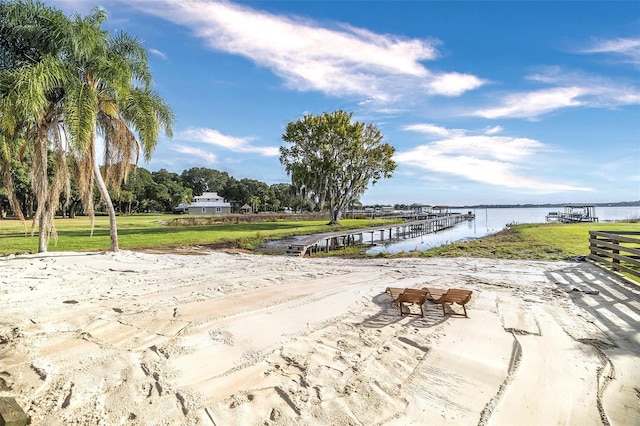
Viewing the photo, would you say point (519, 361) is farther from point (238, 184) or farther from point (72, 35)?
point (238, 184)

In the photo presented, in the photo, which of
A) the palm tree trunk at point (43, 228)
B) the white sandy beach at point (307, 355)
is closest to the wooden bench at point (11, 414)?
the white sandy beach at point (307, 355)

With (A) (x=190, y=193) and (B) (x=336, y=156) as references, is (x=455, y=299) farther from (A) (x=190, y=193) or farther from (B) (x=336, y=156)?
(A) (x=190, y=193)

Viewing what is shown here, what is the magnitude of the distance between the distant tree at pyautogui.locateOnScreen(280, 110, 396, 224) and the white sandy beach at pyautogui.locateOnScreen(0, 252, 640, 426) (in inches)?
1217

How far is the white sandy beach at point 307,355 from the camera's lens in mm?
3785

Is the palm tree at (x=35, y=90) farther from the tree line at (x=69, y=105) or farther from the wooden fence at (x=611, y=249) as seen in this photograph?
the wooden fence at (x=611, y=249)

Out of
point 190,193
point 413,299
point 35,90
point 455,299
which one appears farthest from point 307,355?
point 190,193

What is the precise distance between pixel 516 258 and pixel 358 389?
44.5 ft

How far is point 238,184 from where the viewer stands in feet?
315

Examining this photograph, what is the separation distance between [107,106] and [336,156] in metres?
28.0

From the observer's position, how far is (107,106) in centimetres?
1366

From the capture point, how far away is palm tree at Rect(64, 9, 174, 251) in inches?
476

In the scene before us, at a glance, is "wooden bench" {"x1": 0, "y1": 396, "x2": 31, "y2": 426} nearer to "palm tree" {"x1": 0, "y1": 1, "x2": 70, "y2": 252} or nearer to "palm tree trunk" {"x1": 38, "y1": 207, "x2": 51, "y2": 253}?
"palm tree" {"x1": 0, "y1": 1, "x2": 70, "y2": 252}

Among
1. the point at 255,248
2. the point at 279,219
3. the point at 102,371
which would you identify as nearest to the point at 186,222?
the point at 279,219

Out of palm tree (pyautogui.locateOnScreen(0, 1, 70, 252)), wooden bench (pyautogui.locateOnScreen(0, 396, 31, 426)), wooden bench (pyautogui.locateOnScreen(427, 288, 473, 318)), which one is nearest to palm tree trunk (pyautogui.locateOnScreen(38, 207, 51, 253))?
palm tree (pyautogui.locateOnScreen(0, 1, 70, 252))
